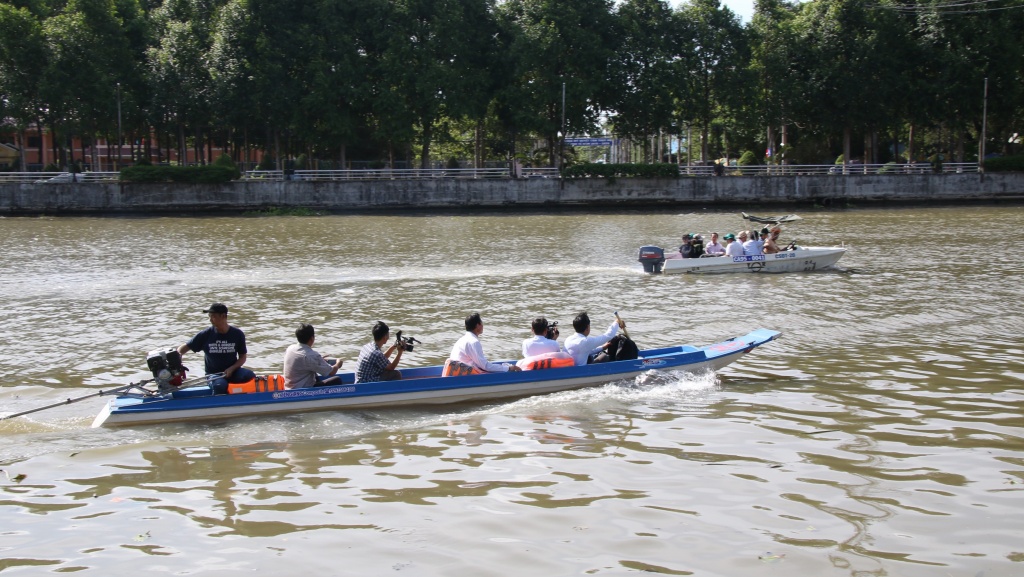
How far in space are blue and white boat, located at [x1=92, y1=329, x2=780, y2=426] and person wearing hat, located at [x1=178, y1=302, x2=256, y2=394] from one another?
0.73ft

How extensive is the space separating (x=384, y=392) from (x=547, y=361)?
2.29 metres

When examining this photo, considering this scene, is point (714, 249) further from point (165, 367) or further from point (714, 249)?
point (165, 367)

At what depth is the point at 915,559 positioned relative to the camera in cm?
705

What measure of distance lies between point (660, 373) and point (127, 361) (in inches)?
340

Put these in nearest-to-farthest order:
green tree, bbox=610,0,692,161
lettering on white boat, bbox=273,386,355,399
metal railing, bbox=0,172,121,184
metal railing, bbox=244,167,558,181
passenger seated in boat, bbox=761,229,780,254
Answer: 1. lettering on white boat, bbox=273,386,355,399
2. passenger seated in boat, bbox=761,229,780,254
3. metal railing, bbox=0,172,121,184
4. metal railing, bbox=244,167,558,181
5. green tree, bbox=610,0,692,161

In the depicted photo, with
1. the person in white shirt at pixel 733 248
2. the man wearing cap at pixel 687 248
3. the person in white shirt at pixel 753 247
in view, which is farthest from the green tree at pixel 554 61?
the person in white shirt at pixel 753 247

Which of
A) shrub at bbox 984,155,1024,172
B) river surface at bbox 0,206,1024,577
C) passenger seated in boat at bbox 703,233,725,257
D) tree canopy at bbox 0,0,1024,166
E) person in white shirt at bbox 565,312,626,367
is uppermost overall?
tree canopy at bbox 0,0,1024,166

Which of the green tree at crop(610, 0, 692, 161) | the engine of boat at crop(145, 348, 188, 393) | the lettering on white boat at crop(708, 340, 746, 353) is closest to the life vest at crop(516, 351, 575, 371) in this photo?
the lettering on white boat at crop(708, 340, 746, 353)

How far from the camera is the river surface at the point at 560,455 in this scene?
24.0ft

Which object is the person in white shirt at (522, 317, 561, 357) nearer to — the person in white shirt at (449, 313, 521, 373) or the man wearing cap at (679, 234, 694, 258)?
the person in white shirt at (449, 313, 521, 373)

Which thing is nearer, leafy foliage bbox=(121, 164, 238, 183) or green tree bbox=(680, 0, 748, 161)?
leafy foliage bbox=(121, 164, 238, 183)

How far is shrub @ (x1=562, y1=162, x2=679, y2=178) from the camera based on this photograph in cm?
5656

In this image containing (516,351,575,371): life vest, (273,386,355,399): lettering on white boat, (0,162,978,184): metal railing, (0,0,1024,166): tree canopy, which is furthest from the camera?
(0,0,1024,166): tree canopy

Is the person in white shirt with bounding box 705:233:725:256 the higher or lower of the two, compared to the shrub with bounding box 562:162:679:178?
lower
